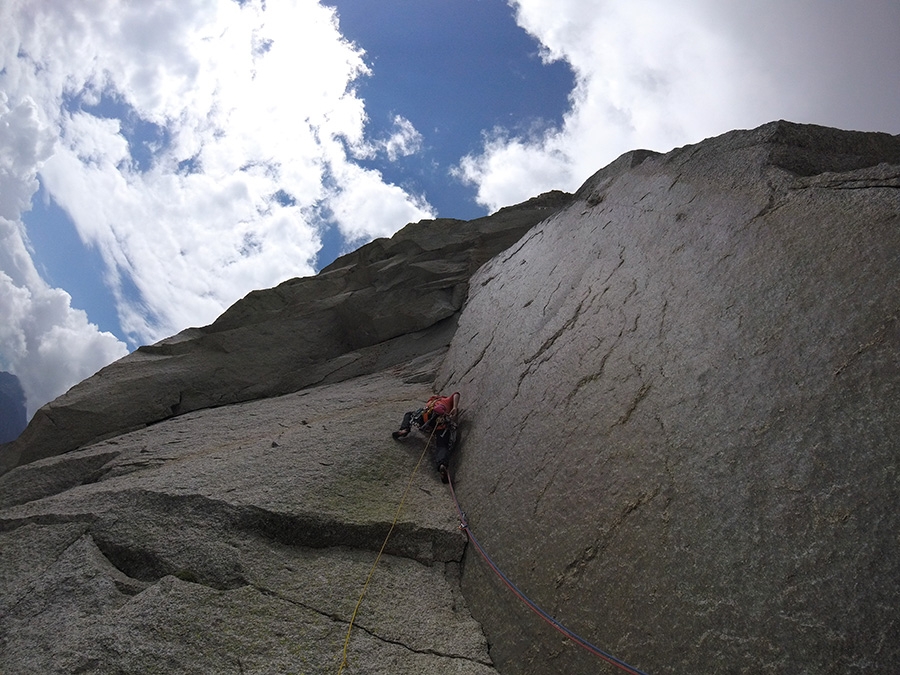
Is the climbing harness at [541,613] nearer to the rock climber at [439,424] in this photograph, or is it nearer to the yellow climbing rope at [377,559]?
the yellow climbing rope at [377,559]

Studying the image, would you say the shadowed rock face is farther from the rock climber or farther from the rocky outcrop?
the rocky outcrop

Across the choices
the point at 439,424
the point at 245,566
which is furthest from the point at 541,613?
the point at 439,424

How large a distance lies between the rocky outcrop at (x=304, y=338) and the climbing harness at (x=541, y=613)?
716cm

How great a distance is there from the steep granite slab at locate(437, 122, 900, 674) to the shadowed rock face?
0.02 m

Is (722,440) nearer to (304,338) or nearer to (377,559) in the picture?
(377,559)

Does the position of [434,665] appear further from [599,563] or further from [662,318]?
[662,318]

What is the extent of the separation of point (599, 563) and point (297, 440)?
471 cm

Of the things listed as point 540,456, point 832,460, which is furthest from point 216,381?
point 832,460

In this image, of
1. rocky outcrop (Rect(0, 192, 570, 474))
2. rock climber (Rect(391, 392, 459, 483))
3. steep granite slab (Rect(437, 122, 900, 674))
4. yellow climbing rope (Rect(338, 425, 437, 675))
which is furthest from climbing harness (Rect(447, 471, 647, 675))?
rocky outcrop (Rect(0, 192, 570, 474))

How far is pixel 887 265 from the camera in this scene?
3.83 m

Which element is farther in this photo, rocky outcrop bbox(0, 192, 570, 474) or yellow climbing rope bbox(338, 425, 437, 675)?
rocky outcrop bbox(0, 192, 570, 474)

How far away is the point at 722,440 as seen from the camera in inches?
162

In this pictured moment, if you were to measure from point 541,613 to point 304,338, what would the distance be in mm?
10982

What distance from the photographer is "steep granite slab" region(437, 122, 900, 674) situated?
3215 mm
